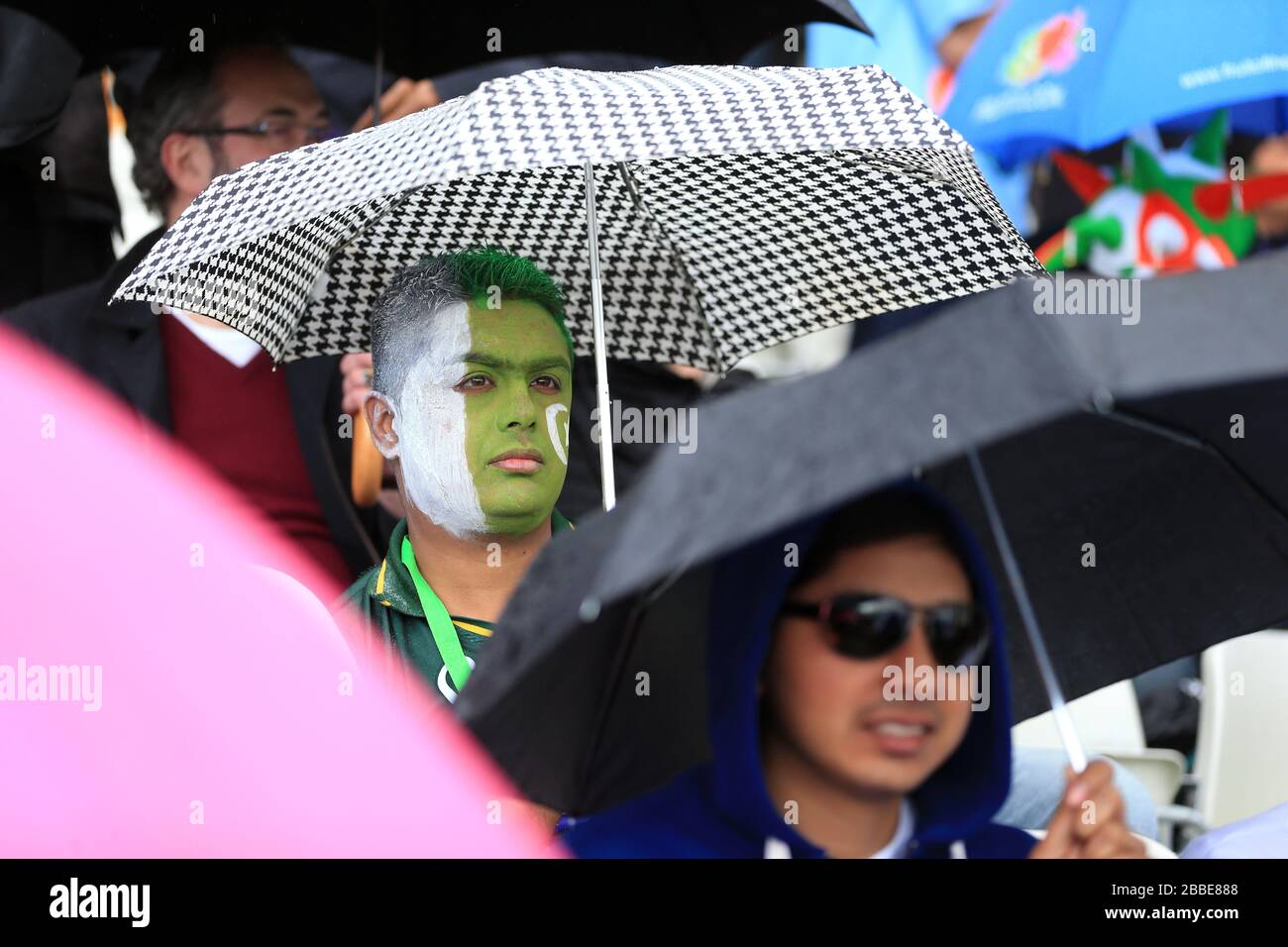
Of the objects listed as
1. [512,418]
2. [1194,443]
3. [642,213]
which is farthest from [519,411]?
[1194,443]

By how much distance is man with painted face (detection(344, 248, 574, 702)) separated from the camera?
10.5 ft

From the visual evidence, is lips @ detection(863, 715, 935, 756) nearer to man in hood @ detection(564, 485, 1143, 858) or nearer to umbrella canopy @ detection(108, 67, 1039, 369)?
man in hood @ detection(564, 485, 1143, 858)

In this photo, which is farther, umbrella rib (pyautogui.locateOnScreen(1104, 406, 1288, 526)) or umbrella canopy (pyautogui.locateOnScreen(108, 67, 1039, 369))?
umbrella canopy (pyautogui.locateOnScreen(108, 67, 1039, 369))

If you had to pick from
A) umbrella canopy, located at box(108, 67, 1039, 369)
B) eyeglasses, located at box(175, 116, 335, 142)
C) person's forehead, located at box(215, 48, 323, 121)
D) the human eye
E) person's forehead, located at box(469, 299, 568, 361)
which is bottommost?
the human eye

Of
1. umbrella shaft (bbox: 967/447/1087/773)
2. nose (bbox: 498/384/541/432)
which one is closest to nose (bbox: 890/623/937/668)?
umbrella shaft (bbox: 967/447/1087/773)

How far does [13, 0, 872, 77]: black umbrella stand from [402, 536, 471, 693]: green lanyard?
71.9 inches

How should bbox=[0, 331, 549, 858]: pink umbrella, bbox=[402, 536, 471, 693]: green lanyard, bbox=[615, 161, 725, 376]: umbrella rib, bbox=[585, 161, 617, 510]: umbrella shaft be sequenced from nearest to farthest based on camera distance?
bbox=[0, 331, 549, 858]: pink umbrella, bbox=[402, 536, 471, 693]: green lanyard, bbox=[585, 161, 617, 510]: umbrella shaft, bbox=[615, 161, 725, 376]: umbrella rib

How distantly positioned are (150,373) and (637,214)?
1276mm

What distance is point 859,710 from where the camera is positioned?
85.0 inches

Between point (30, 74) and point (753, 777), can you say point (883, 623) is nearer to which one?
point (753, 777)
